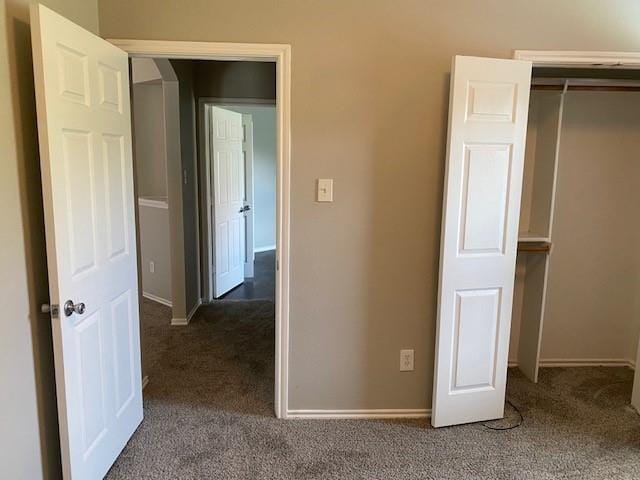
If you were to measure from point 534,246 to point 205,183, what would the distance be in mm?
3066

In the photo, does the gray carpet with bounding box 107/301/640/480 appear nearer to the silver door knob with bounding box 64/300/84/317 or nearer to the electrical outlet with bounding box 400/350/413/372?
the electrical outlet with bounding box 400/350/413/372

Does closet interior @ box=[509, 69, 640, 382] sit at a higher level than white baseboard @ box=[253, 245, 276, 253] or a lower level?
higher

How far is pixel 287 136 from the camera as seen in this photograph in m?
2.46

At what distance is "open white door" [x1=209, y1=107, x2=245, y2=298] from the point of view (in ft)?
15.9

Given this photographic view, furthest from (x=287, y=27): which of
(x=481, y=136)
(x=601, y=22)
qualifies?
(x=601, y=22)

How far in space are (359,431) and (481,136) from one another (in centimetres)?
170

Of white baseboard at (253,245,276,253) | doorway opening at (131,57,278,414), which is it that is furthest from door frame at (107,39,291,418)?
white baseboard at (253,245,276,253)

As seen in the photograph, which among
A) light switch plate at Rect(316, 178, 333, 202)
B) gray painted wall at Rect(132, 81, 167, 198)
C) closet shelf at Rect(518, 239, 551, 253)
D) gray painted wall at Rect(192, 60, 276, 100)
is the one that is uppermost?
gray painted wall at Rect(192, 60, 276, 100)

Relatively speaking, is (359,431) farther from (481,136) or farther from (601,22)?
(601,22)

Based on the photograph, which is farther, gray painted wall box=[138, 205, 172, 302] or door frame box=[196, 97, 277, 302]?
gray painted wall box=[138, 205, 172, 302]

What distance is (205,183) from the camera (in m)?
4.71

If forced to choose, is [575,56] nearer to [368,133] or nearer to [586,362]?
[368,133]

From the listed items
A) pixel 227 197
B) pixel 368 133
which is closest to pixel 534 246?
pixel 368 133

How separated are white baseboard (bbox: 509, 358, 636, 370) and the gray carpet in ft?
0.26
